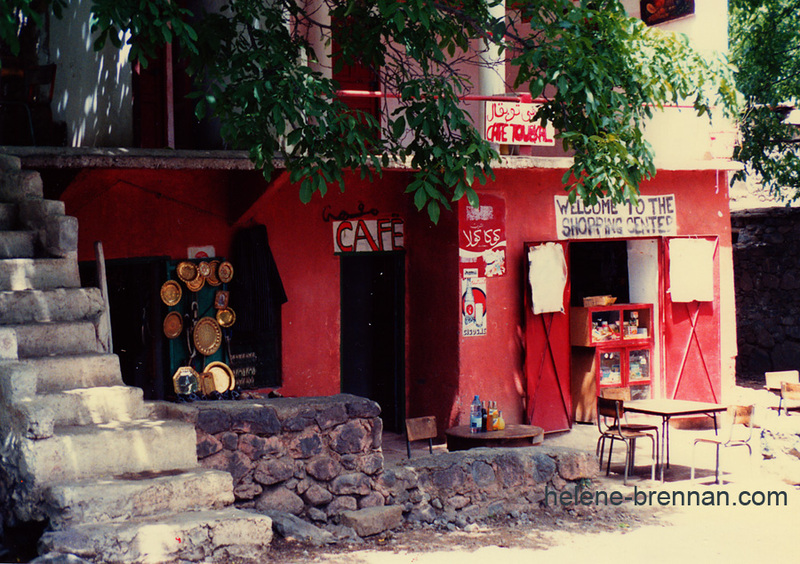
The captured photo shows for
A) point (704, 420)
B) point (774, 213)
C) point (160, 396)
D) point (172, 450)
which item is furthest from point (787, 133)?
point (172, 450)

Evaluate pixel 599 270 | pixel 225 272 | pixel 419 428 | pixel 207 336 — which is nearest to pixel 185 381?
pixel 207 336

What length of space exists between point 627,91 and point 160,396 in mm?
5612

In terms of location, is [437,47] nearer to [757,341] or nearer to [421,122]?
[421,122]

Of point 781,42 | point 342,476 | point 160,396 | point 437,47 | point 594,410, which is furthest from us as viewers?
point 781,42

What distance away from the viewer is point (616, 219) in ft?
41.1

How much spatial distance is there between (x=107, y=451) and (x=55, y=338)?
0.97m

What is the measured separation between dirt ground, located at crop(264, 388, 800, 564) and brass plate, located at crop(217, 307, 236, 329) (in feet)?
11.5

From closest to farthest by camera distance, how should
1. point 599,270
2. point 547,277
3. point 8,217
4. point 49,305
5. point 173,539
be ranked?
1. point 173,539
2. point 49,305
3. point 8,217
4. point 547,277
5. point 599,270

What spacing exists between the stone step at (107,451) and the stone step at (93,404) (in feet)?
0.22

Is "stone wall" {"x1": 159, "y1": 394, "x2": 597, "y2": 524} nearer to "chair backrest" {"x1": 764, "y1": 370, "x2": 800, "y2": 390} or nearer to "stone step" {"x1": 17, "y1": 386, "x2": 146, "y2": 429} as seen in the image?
"stone step" {"x1": 17, "y1": 386, "x2": 146, "y2": 429}

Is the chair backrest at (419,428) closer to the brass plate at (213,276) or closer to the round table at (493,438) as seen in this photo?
the round table at (493,438)

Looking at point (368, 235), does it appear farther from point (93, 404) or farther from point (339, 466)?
point (93, 404)

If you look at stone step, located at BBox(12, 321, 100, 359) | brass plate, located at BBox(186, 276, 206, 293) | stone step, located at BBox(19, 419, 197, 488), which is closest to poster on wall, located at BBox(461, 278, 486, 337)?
brass plate, located at BBox(186, 276, 206, 293)

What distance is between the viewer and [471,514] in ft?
26.8
